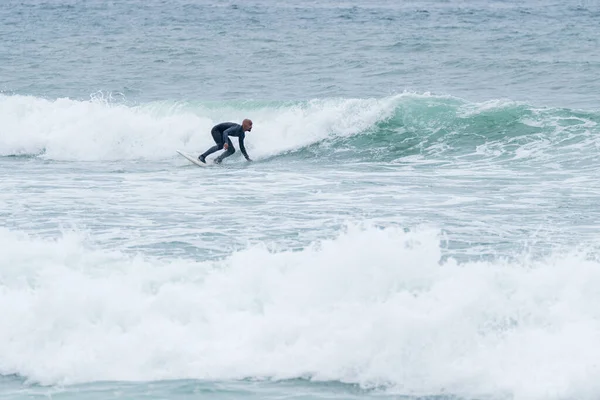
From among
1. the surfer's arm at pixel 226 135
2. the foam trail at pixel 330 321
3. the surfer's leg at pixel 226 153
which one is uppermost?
the surfer's arm at pixel 226 135

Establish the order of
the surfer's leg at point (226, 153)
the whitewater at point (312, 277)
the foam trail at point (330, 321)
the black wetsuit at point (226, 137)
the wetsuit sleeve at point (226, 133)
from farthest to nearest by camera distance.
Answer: the wetsuit sleeve at point (226, 133) → the black wetsuit at point (226, 137) → the surfer's leg at point (226, 153) → the whitewater at point (312, 277) → the foam trail at point (330, 321)

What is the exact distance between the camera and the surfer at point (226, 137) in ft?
59.5

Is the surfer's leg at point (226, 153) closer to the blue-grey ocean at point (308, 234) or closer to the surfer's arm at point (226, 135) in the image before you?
the surfer's arm at point (226, 135)

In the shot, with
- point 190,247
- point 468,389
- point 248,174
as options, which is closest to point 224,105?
point 248,174

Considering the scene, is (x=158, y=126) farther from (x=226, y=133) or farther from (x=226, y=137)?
(x=226, y=137)

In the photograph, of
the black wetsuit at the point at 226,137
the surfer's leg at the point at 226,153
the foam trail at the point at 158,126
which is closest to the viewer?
the surfer's leg at the point at 226,153

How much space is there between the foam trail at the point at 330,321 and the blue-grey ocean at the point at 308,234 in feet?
0.06

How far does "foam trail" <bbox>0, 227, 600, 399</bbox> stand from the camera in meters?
7.81

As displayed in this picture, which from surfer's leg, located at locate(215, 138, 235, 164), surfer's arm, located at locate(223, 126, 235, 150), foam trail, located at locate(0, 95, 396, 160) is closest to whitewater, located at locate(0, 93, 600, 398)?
surfer's leg, located at locate(215, 138, 235, 164)

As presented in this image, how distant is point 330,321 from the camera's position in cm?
841

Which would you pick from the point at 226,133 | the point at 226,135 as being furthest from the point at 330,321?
the point at 226,133

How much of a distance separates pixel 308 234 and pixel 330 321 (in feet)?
10.6

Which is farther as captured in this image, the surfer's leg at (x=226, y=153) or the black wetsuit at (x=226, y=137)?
the black wetsuit at (x=226, y=137)

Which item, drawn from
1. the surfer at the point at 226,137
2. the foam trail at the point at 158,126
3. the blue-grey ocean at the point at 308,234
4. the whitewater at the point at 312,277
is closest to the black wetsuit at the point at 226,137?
the surfer at the point at 226,137
